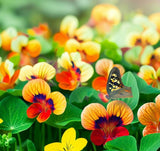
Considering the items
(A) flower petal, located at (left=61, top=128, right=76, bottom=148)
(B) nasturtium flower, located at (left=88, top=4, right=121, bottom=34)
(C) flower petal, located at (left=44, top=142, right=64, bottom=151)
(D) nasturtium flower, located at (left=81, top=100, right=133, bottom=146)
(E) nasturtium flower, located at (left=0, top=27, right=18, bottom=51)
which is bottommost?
(C) flower petal, located at (left=44, top=142, right=64, bottom=151)

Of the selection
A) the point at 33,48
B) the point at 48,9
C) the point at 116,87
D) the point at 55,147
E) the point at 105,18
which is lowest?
the point at 55,147

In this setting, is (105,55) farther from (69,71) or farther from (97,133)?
(97,133)

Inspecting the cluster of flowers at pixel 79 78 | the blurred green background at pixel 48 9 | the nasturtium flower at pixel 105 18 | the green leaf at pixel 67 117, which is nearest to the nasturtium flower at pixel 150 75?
the cluster of flowers at pixel 79 78

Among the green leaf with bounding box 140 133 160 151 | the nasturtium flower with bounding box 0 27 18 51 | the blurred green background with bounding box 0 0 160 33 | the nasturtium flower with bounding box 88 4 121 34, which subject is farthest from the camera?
the blurred green background with bounding box 0 0 160 33

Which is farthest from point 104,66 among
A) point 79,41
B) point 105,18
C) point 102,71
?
point 105,18

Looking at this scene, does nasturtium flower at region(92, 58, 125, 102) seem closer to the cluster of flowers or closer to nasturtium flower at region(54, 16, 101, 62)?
the cluster of flowers

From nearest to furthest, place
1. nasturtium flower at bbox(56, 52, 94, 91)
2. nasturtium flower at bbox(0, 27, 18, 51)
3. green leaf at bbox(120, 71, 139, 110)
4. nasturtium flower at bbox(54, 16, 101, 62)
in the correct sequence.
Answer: green leaf at bbox(120, 71, 139, 110) → nasturtium flower at bbox(56, 52, 94, 91) → nasturtium flower at bbox(54, 16, 101, 62) → nasturtium flower at bbox(0, 27, 18, 51)

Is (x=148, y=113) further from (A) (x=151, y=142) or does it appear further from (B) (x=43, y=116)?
(B) (x=43, y=116)

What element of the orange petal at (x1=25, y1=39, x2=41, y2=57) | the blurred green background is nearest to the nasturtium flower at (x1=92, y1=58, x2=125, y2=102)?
the orange petal at (x1=25, y1=39, x2=41, y2=57)
